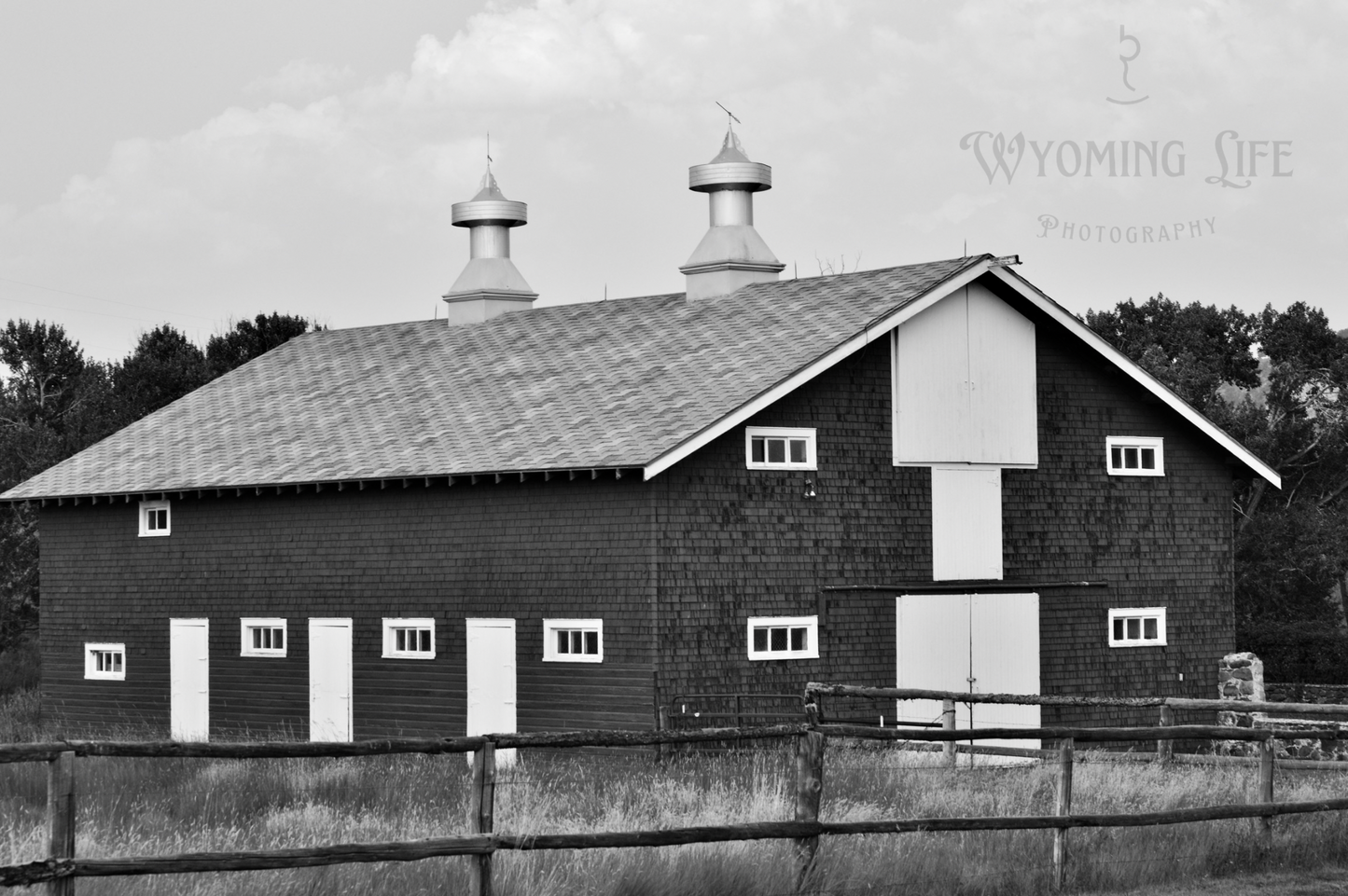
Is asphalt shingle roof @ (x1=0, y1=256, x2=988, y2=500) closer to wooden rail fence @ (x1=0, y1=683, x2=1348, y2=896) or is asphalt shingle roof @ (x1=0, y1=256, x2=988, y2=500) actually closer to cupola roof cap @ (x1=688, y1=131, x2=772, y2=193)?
cupola roof cap @ (x1=688, y1=131, x2=772, y2=193)

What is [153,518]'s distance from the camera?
30.4 m

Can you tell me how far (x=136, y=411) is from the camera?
52.0m

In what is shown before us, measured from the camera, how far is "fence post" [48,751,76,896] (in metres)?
10.5

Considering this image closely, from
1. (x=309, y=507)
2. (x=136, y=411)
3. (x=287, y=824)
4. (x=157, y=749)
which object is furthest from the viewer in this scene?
(x=136, y=411)

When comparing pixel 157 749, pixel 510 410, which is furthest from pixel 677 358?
pixel 157 749

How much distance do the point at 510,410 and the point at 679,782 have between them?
1023 centimetres

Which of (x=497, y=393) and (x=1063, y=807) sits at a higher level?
(x=497, y=393)

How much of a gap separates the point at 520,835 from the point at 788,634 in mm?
13184

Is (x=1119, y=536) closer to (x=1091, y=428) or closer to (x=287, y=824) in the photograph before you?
(x=1091, y=428)

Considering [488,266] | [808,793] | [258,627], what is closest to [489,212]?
[488,266]

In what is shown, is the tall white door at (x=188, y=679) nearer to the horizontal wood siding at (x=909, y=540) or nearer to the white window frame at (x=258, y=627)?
the white window frame at (x=258, y=627)

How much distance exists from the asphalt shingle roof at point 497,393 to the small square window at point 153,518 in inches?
17.1

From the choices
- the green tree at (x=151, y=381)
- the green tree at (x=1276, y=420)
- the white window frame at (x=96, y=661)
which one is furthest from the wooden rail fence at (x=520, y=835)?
the green tree at (x=151, y=381)

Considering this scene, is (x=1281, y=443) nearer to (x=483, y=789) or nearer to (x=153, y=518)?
(x=153, y=518)
